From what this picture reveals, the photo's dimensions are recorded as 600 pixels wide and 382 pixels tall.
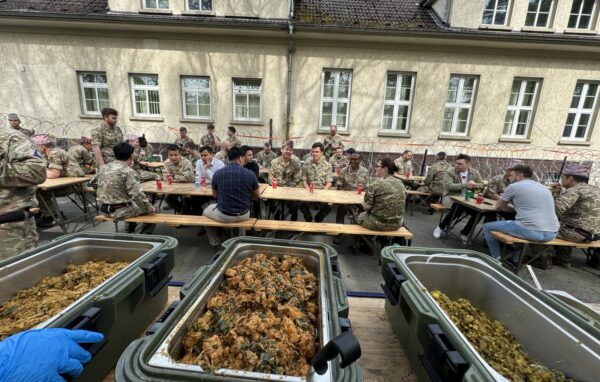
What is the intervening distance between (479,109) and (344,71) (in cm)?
522

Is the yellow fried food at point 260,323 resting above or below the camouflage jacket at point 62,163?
below

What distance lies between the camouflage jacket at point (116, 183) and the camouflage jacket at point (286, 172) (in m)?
2.66

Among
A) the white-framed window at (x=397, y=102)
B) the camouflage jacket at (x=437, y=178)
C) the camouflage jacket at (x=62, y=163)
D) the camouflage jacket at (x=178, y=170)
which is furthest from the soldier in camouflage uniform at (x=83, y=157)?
the white-framed window at (x=397, y=102)

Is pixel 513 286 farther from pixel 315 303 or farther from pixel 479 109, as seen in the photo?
pixel 479 109

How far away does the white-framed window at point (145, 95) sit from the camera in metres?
9.30

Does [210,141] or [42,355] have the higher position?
[210,141]

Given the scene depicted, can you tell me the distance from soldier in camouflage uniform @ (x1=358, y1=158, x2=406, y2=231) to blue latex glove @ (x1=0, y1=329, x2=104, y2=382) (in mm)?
3318

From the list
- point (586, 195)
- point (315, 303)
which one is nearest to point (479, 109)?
point (586, 195)

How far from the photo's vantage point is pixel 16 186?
8.24 ft

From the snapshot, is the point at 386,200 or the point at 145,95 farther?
the point at 145,95

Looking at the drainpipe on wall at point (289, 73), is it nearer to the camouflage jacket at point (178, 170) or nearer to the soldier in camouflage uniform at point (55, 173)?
the camouflage jacket at point (178, 170)

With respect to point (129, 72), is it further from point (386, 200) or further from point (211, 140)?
point (386, 200)

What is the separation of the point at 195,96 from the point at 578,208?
10.7 metres

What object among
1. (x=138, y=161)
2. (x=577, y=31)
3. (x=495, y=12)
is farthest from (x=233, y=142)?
(x=577, y=31)
